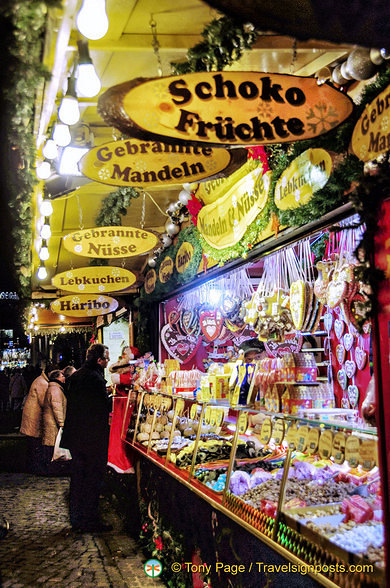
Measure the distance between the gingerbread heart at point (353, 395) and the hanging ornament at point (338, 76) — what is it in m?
5.23

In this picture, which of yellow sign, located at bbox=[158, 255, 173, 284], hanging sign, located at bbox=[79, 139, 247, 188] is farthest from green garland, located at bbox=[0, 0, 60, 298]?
yellow sign, located at bbox=[158, 255, 173, 284]

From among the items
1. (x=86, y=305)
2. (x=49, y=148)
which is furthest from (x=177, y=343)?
→ (x=49, y=148)

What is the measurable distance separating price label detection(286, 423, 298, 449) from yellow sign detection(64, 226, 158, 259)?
3.52 m

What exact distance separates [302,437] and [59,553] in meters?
3.90

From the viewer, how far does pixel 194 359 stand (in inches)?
393

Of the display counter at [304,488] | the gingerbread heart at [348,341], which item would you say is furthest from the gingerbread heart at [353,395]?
the display counter at [304,488]

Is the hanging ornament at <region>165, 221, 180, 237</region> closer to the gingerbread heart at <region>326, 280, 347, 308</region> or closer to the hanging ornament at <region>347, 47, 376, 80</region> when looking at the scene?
the gingerbread heart at <region>326, 280, 347, 308</region>

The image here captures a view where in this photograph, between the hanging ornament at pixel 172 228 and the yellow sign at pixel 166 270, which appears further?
the yellow sign at pixel 166 270

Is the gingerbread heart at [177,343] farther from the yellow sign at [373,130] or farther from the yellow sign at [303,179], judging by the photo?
the yellow sign at [373,130]

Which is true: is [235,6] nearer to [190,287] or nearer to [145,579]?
[145,579]

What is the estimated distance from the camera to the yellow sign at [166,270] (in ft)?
27.0

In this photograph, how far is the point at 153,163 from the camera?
3.98 m

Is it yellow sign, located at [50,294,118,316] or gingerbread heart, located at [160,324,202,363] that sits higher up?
yellow sign, located at [50,294,118,316]

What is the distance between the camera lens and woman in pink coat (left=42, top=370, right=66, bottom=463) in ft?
31.3
